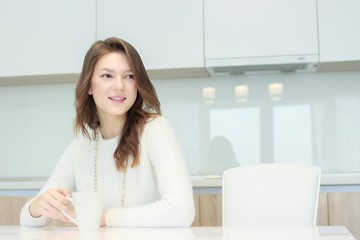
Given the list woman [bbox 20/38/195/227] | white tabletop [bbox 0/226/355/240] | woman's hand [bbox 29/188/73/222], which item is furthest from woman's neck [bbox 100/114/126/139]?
white tabletop [bbox 0/226/355/240]

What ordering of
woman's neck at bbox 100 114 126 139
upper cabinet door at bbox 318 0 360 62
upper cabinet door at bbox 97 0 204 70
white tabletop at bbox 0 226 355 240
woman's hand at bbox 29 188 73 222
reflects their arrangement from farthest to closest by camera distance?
upper cabinet door at bbox 97 0 204 70
upper cabinet door at bbox 318 0 360 62
woman's neck at bbox 100 114 126 139
woman's hand at bbox 29 188 73 222
white tabletop at bbox 0 226 355 240

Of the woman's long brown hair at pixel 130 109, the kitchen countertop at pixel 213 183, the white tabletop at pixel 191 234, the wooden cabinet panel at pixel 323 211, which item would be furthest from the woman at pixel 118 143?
the wooden cabinet panel at pixel 323 211

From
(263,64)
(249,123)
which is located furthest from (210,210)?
(263,64)

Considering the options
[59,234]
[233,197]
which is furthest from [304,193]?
[59,234]

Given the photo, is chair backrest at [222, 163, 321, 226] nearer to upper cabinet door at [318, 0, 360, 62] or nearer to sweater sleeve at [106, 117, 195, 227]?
sweater sleeve at [106, 117, 195, 227]

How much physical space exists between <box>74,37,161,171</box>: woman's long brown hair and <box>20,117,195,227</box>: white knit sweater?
0.03 metres

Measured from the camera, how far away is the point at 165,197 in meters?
1.56

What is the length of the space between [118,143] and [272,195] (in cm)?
56

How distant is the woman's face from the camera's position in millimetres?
1794

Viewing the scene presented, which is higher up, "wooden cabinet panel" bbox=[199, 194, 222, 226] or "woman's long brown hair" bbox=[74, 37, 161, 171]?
"woman's long brown hair" bbox=[74, 37, 161, 171]

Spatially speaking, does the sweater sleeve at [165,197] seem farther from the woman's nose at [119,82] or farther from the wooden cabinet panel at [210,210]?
the wooden cabinet panel at [210,210]

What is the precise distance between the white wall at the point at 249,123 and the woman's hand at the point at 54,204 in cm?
190

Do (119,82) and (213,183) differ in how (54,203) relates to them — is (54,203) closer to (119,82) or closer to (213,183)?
(119,82)

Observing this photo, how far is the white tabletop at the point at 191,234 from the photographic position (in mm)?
1194
